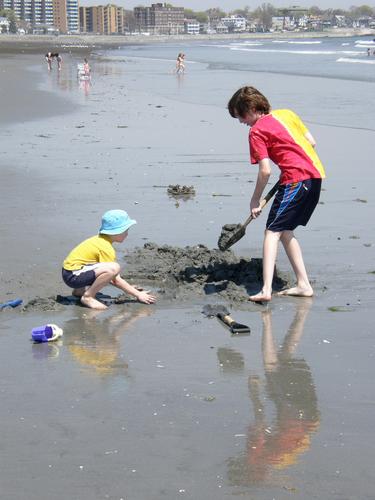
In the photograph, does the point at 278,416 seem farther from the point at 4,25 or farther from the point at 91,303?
the point at 4,25

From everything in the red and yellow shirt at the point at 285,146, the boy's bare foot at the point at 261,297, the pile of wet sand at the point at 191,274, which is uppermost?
the red and yellow shirt at the point at 285,146

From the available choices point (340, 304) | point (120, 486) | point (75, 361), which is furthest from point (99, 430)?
point (340, 304)

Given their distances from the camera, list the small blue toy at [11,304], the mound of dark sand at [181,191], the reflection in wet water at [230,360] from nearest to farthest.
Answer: the reflection in wet water at [230,360] → the small blue toy at [11,304] → the mound of dark sand at [181,191]

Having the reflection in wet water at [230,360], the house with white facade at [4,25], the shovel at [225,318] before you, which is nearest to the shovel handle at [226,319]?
the shovel at [225,318]

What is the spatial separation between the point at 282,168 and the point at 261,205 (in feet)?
0.96

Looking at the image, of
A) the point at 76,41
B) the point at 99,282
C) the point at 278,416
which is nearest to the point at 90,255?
the point at 99,282

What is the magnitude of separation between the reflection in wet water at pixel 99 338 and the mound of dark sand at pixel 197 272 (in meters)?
0.61

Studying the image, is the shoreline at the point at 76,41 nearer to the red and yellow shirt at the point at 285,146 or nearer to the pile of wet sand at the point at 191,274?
the pile of wet sand at the point at 191,274

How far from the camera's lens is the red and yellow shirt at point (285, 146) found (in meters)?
5.92

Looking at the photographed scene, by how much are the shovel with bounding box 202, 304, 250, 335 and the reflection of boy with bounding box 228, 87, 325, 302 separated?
42 centimetres

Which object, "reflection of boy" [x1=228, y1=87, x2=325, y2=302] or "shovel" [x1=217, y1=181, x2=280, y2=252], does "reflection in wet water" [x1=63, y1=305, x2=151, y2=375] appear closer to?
"reflection of boy" [x1=228, y1=87, x2=325, y2=302]

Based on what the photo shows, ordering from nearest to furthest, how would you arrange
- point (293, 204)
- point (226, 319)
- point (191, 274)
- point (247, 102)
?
point (226, 319) < point (247, 102) < point (293, 204) < point (191, 274)

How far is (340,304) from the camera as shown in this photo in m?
5.75

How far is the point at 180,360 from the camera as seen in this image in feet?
15.2
